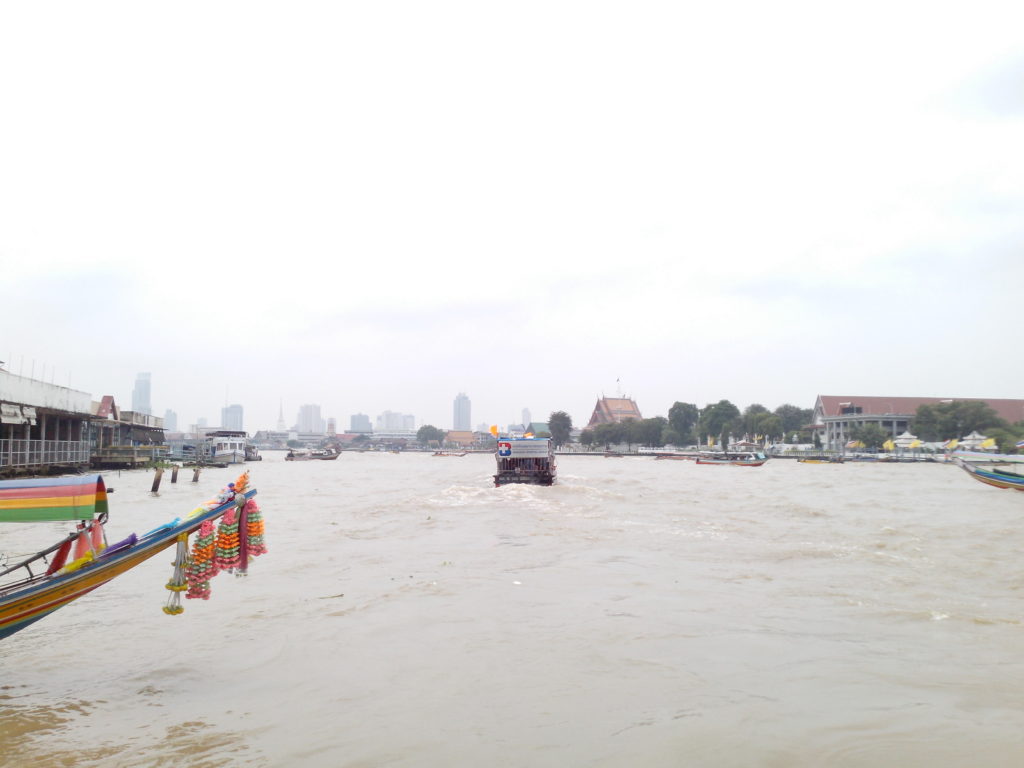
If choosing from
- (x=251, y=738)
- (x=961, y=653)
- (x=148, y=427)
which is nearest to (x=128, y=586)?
(x=251, y=738)

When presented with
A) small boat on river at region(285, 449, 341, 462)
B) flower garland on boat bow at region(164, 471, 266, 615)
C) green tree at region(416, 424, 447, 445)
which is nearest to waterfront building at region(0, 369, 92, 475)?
flower garland on boat bow at region(164, 471, 266, 615)

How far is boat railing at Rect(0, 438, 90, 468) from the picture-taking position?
23.5m

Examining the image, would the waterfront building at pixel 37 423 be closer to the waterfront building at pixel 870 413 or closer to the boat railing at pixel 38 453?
the boat railing at pixel 38 453

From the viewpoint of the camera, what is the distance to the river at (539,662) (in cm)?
455

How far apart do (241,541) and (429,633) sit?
2.09m

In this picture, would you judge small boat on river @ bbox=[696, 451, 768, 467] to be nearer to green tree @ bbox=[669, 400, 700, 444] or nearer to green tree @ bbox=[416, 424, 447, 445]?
green tree @ bbox=[669, 400, 700, 444]

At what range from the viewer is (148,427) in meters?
52.2

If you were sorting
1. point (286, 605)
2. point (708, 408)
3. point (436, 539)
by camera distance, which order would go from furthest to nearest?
point (708, 408), point (436, 539), point (286, 605)

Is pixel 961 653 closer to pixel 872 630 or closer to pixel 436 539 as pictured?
pixel 872 630

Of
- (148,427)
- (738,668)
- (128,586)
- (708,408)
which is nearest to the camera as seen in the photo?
(738,668)

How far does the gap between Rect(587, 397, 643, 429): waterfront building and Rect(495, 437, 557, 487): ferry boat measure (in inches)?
3917

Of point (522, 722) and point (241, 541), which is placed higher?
point (241, 541)

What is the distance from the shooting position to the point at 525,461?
29.2m

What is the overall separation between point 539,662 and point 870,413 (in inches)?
3497
